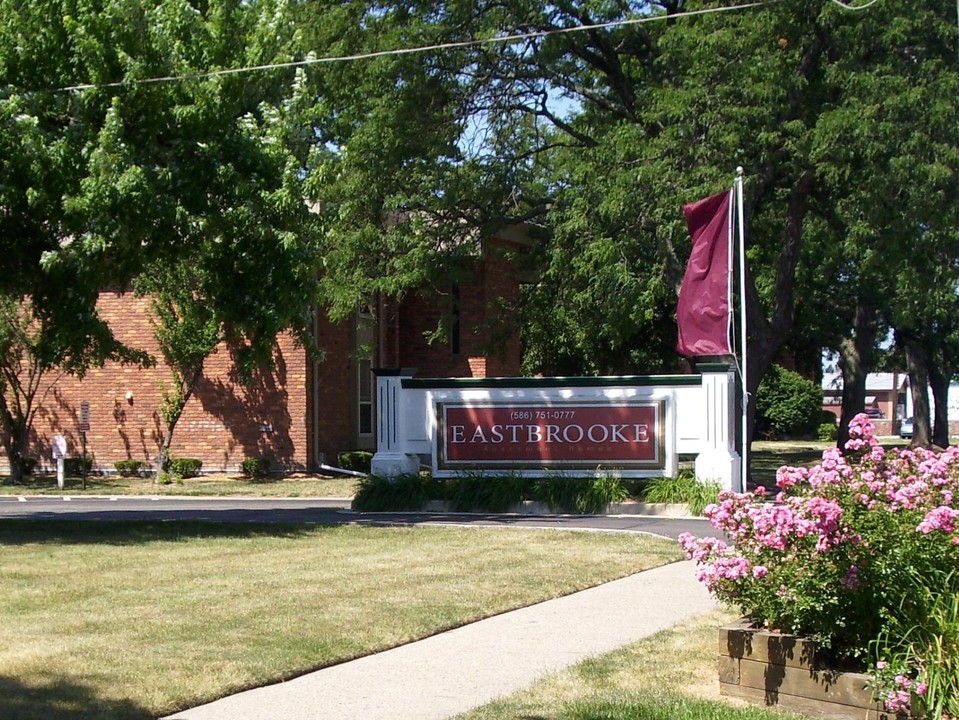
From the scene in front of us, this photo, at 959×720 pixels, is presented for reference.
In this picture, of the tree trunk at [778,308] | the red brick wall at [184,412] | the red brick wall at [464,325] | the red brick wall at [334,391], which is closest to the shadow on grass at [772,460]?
the tree trunk at [778,308]

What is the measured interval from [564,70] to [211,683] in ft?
64.3

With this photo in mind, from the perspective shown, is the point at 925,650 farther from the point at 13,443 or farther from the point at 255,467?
the point at 13,443

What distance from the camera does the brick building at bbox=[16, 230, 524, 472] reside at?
29484 millimetres

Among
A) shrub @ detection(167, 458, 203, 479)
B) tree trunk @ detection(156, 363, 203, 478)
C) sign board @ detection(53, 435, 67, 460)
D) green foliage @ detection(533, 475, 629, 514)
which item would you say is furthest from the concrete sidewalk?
shrub @ detection(167, 458, 203, 479)

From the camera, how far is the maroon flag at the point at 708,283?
18.6 m

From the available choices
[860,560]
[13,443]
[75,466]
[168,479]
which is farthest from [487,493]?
[13,443]

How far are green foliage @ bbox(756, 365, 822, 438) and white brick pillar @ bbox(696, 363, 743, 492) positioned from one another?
35.6 m

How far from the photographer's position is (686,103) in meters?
21.5

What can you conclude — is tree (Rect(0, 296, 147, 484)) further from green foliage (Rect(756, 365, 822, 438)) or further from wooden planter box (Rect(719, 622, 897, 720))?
green foliage (Rect(756, 365, 822, 438))

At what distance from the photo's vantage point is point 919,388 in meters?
41.8

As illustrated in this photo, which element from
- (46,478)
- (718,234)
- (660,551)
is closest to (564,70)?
(718,234)

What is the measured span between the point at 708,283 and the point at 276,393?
13.9m

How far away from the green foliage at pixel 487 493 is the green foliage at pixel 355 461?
384 inches

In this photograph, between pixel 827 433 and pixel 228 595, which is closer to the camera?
pixel 228 595
